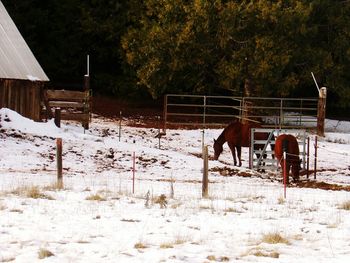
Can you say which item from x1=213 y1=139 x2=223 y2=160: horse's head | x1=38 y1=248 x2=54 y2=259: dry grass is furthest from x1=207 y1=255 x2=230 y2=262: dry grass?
x1=213 y1=139 x2=223 y2=160: horse's head

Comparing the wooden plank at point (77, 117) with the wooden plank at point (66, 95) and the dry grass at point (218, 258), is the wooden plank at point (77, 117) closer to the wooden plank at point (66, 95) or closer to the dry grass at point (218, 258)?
the wooden plank at point (66, 95)

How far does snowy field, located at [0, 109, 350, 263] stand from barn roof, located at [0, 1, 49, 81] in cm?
321

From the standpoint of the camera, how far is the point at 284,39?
32.8 metres

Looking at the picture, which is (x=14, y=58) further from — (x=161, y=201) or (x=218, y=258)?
(x=218, y=258)

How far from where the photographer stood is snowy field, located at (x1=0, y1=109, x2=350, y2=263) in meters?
7.83

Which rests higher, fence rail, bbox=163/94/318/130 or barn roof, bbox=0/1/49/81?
barn roof, bbox=0/1/49/81

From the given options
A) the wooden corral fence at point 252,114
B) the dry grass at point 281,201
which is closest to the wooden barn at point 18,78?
the wooden corral fence at point 252,114

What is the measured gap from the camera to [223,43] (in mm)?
32875

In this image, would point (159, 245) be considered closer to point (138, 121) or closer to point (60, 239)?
point (60, 239)

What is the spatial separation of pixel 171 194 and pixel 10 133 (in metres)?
10.3

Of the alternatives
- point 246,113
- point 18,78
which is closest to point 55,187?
point 18,78

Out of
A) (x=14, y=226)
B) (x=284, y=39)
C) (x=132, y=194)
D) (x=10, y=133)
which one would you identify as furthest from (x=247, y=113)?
(x=14, y=226)

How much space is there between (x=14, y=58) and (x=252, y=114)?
13419mm

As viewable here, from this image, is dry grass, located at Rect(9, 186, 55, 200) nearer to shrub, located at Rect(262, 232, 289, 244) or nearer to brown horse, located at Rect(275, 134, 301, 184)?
shrub, located at Rect(262, 232, 289, 244)
